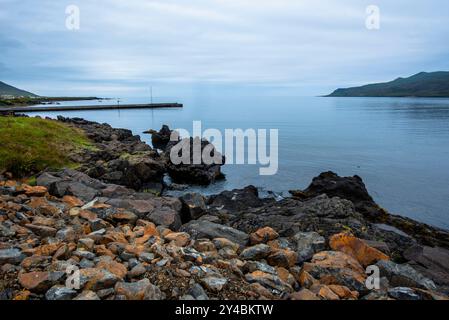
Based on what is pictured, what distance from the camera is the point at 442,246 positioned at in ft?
53.9

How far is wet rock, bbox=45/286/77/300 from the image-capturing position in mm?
5512

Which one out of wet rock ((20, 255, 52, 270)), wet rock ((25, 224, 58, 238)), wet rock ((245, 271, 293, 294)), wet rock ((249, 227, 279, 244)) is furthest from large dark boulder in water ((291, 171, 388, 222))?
wet rock ((20, 255, 52, 270))

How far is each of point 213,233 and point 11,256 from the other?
16.3ft

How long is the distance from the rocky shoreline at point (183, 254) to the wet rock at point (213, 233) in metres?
0.03

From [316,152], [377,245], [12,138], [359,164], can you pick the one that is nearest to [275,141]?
[316,152]

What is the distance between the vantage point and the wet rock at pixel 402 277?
301 inches

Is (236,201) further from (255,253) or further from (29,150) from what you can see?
(29,150)

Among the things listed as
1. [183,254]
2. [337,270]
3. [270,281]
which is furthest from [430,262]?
[183,254]

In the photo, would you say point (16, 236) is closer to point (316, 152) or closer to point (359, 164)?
point (359, 164)

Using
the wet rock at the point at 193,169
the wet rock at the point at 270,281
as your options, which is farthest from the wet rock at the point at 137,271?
the wet rock at the point at 193,169

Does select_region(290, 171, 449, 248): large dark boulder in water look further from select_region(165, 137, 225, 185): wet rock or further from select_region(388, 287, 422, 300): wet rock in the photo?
select_region(388, 287, 422, 300): wet rock

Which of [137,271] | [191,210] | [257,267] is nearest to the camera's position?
[137,271]

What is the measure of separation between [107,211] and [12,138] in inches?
598

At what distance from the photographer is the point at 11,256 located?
6523mm
